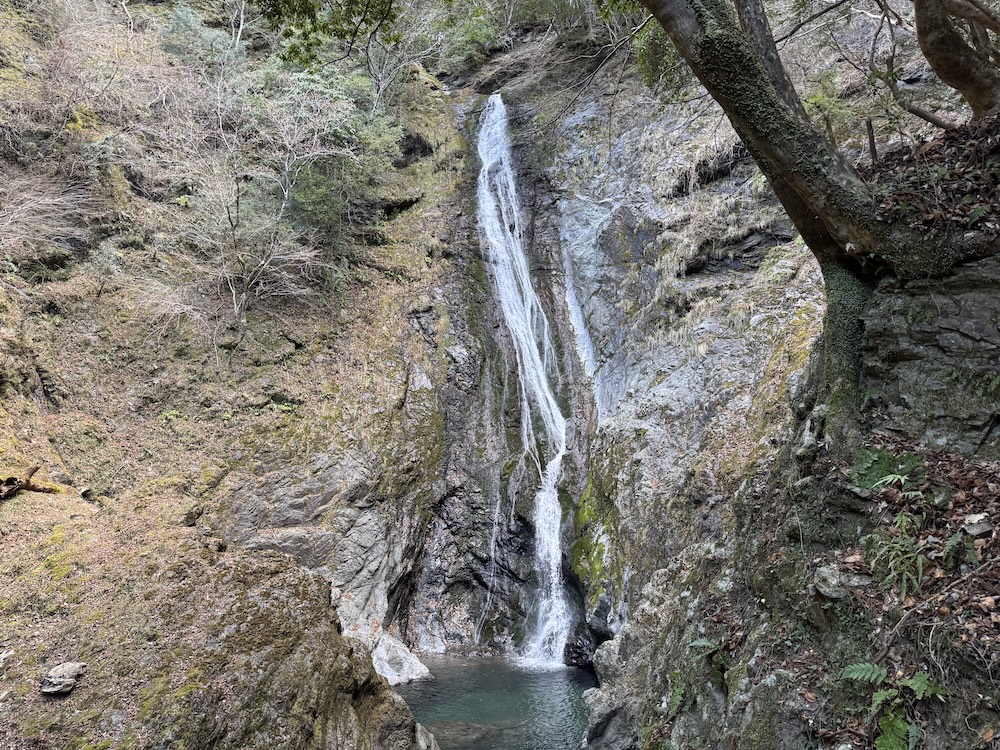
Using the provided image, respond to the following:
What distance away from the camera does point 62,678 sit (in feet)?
15.5

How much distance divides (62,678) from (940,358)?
7.23 m

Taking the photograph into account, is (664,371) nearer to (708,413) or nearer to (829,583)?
(708,413)

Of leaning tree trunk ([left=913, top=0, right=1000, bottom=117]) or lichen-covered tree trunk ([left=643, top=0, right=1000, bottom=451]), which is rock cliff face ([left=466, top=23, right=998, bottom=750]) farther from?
leaning tree trunk ([left=913, top=0, right=1000, bottom=117])

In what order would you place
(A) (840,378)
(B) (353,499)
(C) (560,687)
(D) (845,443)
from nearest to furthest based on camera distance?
(D) (845,443), (A) (840,378), (C) (560,687), (B) (353,499)

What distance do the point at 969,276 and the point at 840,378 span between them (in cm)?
103

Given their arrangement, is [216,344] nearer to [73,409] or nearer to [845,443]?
[73,409]

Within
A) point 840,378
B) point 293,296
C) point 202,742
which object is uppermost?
point 293,296

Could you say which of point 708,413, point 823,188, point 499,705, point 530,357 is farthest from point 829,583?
point 530,357

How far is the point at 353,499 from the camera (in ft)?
37.6

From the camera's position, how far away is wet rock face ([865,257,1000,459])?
360cm

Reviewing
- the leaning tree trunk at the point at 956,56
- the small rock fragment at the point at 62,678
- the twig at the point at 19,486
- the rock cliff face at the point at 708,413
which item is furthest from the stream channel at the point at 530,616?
the leaning tree trunk at the point at 956,56

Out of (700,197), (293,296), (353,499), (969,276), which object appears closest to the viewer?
(969,276)

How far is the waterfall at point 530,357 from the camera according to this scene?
1159 cm

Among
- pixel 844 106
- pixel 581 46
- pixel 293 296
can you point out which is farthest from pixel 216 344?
pixel 581 46
